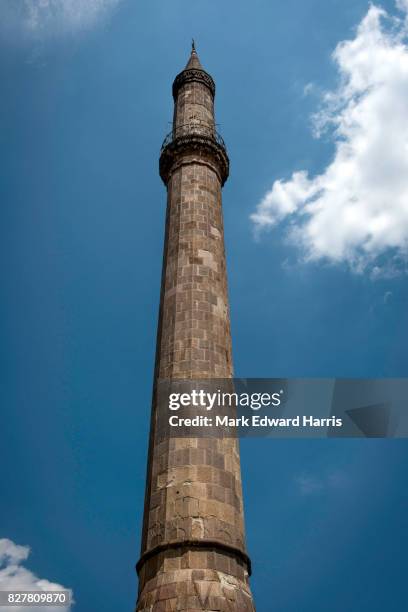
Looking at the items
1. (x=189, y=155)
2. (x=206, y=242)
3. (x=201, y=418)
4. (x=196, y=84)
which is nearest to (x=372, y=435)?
(x=201, y=418)

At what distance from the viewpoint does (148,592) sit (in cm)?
1116

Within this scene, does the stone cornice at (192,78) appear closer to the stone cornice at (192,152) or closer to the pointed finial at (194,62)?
the pointed finial at (194,62)

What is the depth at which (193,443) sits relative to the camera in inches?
510

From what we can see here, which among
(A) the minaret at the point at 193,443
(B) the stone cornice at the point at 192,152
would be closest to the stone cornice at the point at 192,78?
(A) the minaret at the point at 193,443

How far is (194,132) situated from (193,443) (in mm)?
12438

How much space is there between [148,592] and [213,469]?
2.89 meters

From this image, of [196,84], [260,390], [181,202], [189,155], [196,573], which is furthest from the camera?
[196,84]

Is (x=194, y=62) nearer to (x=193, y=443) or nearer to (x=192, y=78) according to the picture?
(x=192, y=78)

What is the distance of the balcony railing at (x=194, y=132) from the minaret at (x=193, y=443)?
0.05m

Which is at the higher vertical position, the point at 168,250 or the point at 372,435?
the point at 168,250

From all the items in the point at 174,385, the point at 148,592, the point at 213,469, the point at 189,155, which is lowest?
the point at 148,592

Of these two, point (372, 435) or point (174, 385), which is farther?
point (372, 435)

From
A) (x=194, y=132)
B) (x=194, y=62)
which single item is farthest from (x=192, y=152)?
(x=194, y=62)

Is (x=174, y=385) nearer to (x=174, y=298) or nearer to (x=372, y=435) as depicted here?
(x=174, y=298)
